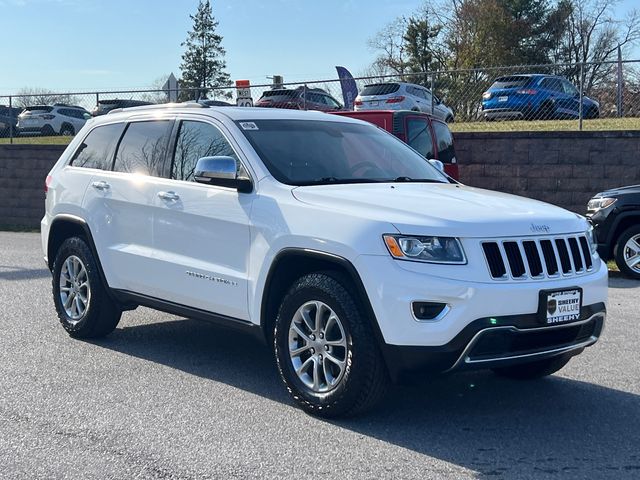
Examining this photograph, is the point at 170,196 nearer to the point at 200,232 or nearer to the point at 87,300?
the point at 200,232

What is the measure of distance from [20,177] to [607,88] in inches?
535

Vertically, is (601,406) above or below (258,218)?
below

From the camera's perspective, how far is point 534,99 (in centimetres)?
A: 1838

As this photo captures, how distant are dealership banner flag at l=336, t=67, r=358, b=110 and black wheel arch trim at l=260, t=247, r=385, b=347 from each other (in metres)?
15.3

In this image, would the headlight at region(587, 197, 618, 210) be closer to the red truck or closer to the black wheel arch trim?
the red truck

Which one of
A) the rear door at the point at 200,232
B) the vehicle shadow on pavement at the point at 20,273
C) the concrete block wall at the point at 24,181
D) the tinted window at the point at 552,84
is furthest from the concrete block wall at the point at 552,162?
Result: the rear door at the point at 200,232

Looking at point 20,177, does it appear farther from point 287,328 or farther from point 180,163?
point 287,328

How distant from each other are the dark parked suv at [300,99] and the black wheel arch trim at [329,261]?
607 inches

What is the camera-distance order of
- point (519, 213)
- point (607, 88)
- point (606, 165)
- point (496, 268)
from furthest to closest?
point (607, 88), point (606, 165), point (519, 213), point (496, 268)

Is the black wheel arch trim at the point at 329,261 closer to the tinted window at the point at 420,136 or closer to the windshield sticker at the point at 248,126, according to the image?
the windshield sticker at the point at 248,126

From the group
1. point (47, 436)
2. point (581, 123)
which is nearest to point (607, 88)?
point (581, 123)

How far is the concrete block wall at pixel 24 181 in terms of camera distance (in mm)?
20828

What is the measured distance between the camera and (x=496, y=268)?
4770 mm

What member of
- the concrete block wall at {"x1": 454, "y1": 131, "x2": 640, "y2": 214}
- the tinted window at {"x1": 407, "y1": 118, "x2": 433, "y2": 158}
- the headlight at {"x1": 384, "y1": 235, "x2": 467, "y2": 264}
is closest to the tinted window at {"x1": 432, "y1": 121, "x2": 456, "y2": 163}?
the tinted window at {"x1": 407, "y1": 118, "x2": 433, "y2": 158}
